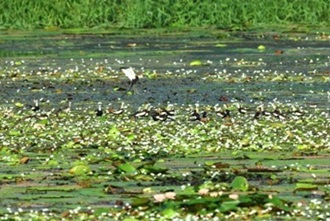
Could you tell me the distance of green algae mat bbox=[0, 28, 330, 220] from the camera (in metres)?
5.82

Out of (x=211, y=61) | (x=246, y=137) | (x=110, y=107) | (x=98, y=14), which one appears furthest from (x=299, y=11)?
(x=246, y=137)

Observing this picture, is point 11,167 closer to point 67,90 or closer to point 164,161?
point 164,161

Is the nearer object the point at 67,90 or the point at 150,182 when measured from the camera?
the point at 150,182

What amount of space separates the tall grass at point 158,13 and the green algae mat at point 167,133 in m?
3.05

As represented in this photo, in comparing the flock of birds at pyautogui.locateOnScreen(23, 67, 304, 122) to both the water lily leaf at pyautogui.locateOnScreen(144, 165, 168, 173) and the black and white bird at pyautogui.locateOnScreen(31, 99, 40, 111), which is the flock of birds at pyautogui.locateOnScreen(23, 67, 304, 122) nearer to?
the black and white bird at pyautogui.locateOnScreen(31, 99, 40, 111)

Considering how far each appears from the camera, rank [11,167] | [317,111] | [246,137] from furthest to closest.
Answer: [317,111]
[246,137]
[11,167]

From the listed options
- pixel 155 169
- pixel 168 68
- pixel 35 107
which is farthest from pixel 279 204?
pixel 168 68

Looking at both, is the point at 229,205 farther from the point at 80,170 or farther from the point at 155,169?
the point at 80,170

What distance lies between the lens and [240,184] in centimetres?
618

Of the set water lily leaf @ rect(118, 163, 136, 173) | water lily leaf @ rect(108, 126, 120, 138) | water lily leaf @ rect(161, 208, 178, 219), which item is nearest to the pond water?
water lily leaf @ rect(108, 126, 120, 138)

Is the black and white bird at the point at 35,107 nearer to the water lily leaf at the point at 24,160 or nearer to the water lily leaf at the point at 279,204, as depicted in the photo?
the water lily leaf at the point at 24,160

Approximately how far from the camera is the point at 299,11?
20.4m

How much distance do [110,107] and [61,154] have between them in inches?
118

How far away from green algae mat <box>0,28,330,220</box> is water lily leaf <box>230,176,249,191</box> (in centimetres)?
1
